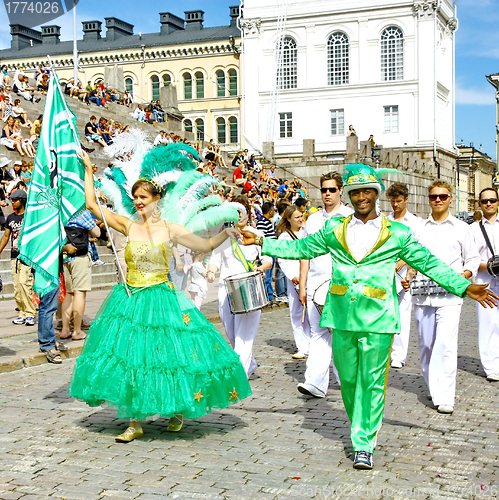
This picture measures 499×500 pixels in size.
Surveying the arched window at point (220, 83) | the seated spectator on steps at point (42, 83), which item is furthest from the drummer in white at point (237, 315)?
the arched window at point (220, 83)

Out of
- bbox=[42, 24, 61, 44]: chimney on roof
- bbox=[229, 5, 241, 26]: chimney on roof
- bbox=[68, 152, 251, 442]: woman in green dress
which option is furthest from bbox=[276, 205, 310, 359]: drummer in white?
bbox=[42, 24, 61, 44]: chimney on roof

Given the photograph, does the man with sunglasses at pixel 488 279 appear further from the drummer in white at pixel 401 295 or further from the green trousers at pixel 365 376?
the green trousers at pixel 365 376

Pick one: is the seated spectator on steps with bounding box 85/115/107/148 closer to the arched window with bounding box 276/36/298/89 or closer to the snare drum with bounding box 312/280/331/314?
the snare drum with bounding box 312/280/331/314

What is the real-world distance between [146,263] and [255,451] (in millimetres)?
1578

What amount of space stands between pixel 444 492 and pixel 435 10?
5352 centimetres

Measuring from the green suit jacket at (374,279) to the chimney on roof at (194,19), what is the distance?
2623 inches

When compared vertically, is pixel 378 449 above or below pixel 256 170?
below

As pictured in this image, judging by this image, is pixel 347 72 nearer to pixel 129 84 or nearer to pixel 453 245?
pixel 129 84

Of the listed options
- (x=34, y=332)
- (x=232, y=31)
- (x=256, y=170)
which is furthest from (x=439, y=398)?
(x=232, y=31)

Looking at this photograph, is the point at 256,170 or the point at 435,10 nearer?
the point at 256,170

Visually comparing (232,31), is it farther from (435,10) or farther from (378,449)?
(378,449)

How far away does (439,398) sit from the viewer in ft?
21.7

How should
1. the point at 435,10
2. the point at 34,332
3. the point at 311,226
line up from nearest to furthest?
the point at 311,226
the point at 34,332
the point at 435,10

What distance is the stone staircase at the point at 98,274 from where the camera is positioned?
14.3m
